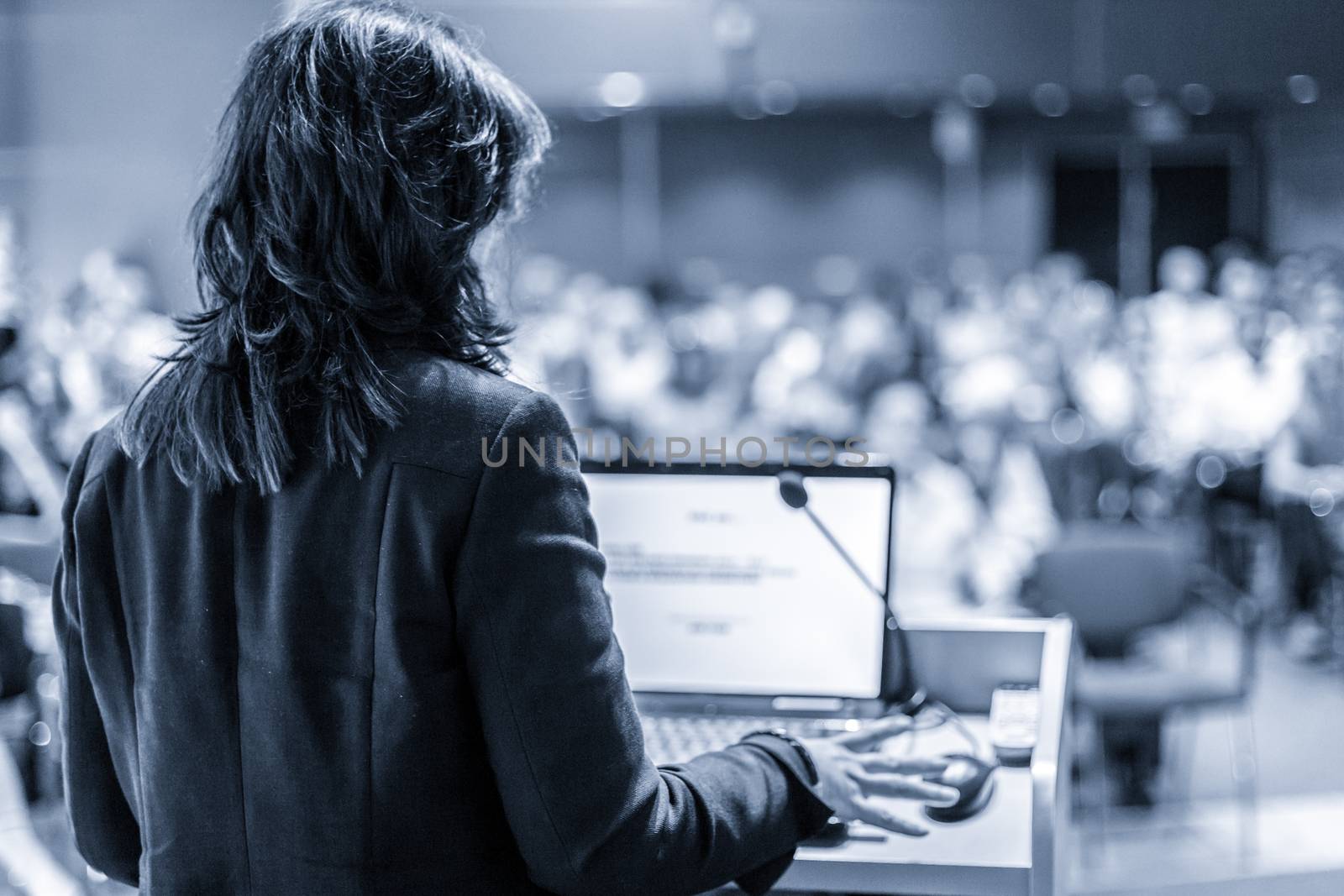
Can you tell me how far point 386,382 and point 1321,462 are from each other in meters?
5.86

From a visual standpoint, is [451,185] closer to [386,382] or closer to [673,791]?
[386,382]

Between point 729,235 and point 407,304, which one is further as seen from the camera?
point 729,235

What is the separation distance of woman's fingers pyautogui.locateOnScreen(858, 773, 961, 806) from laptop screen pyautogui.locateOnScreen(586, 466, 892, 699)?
38cm

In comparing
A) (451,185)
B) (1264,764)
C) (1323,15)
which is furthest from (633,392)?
(451,185)

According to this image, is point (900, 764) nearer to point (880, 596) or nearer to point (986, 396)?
point (880, 596)

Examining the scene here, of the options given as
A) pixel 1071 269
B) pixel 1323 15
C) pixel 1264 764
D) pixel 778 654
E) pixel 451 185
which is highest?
pixel 1323 15

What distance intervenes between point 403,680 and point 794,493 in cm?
75

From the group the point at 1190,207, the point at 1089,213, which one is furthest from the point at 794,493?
the point at 1190,207

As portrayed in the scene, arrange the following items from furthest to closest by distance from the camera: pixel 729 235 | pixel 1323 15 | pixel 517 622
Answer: pixel 729 235 → pixel 1323 15 → pixel 517 622

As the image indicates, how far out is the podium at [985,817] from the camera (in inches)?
50.1

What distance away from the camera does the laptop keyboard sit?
1510 millimetres

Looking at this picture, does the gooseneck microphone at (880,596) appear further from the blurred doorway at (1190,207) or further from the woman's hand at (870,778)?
the blurred doorway at (1190,207)

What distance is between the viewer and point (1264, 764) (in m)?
4.32

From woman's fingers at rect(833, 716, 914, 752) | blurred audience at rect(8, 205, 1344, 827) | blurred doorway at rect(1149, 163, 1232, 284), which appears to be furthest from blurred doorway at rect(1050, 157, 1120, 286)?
woman's fingers at rect(833, 716, 914, 752)
